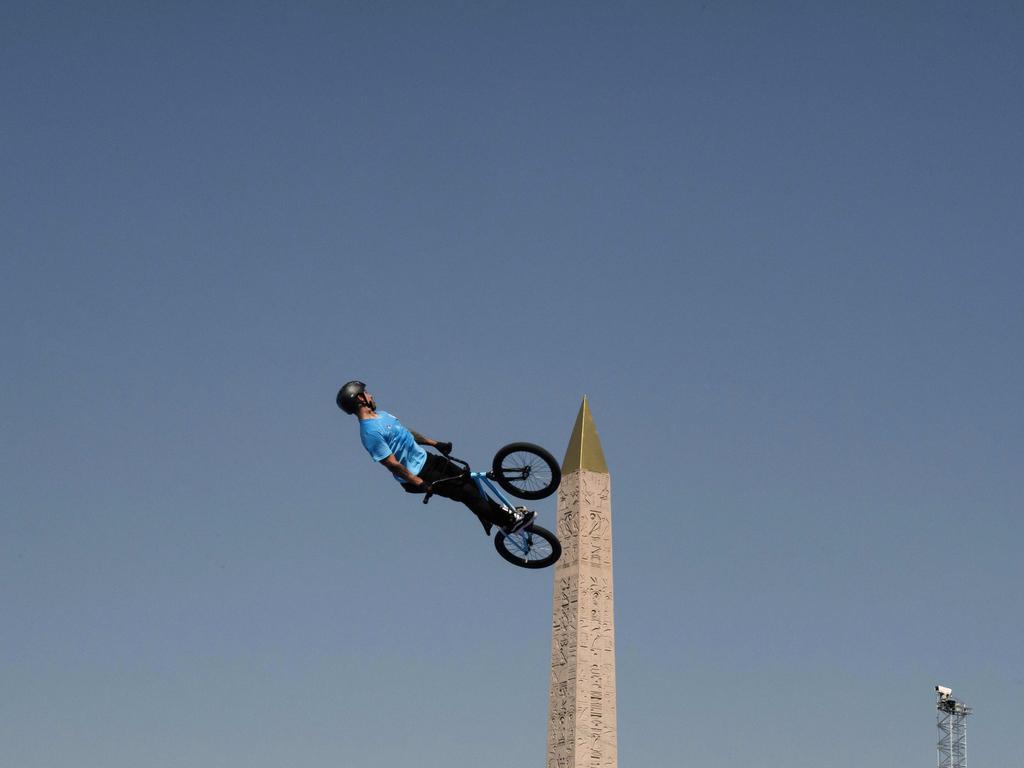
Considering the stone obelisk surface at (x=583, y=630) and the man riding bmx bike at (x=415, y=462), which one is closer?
the man riding bmx bike at (x=415, y=462)

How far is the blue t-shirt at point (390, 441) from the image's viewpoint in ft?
53.1

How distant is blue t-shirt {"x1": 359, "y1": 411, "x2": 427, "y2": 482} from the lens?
1617 cm

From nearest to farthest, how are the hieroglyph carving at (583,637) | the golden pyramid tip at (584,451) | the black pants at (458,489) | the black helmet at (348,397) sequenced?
1. the black helmet at (348,397)
2. the black pants at (458,489)
3. the hieroglyph carving at (583,637)
4. the golden pyramid tip at (584,451)

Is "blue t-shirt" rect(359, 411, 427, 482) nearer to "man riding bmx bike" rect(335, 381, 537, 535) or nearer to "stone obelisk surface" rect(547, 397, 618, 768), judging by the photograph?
"man riding bmx bike" rect(335, 381, 537, 535)

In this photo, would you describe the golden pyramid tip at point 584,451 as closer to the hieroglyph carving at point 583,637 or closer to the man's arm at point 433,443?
the hieroglyph carving at point 583,637

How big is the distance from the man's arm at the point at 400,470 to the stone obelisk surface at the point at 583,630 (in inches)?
496

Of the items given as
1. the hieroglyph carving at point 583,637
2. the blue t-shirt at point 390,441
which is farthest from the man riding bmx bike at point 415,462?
the hieroglyph carving at point 583,637

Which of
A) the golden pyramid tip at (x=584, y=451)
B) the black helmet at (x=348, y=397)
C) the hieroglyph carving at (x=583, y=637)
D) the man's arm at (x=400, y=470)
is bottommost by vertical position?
the man's arm at (x=400, y=470)

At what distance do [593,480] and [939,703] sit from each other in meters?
36.8

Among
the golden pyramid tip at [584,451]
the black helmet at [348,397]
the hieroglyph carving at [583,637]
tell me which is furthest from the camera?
the golden pyramid tip at [584,451]

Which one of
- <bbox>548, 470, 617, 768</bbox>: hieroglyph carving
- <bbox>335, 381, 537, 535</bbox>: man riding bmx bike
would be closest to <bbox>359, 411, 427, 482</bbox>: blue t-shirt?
<bbox>335, 381, 537, 535</bbox>: man riding bmx bike

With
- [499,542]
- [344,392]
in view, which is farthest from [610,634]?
[344,392]

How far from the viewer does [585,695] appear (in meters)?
28.4

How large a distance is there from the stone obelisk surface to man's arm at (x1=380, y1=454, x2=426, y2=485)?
1261 cm
